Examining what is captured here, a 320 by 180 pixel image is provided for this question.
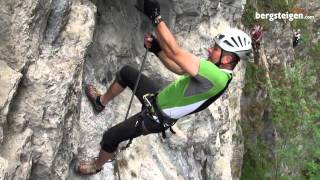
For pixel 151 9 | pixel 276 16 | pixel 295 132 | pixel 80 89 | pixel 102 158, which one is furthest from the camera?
pixel 276 16

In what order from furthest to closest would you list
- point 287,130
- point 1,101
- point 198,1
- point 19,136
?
point 287,130 → point 198,1 → point 19,136 → point 1,101

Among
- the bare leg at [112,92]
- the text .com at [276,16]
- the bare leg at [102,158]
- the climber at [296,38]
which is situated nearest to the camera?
the bare leg at [102,158]

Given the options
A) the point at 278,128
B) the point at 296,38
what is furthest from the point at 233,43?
the point at 296,38

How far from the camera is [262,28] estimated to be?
20031 mm

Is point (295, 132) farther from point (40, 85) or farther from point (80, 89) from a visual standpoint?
point (40, 85)

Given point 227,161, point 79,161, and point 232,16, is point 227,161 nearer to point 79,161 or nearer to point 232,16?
point 232,16

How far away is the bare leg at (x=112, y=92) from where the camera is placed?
845 cm

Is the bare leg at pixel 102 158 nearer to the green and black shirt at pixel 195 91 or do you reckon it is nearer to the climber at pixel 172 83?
the climber at pixel 172 83

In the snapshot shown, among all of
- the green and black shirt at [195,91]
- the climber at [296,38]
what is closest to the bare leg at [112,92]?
the green and black shirt at [195,91]

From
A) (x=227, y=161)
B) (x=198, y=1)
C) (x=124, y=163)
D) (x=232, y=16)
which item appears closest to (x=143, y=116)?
(x=124, y=163)

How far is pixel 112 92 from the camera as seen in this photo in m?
8.52

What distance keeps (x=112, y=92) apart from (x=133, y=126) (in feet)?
3.65

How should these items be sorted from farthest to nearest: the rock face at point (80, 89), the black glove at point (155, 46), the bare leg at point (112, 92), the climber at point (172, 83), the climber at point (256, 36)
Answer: the climber at point (256, 36) → the bare leg at point (112, 92) → the black glove at point (155, 46) → the climber at point (172, 83) → the rock face at point (80, 89)

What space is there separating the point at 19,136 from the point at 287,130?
14292 millimetres
